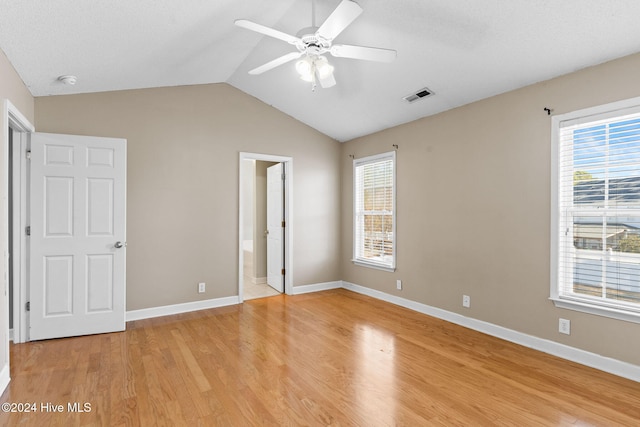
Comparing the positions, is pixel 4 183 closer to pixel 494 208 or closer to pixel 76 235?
pixel 76 235

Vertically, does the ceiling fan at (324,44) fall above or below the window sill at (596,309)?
above

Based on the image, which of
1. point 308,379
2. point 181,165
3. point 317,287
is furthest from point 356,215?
point 308,379

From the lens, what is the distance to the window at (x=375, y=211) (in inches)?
195

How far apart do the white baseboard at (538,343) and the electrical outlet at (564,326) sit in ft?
0.40

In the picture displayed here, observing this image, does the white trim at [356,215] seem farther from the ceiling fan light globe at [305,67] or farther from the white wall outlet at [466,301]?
the ceiling fan light globe at [305,67]

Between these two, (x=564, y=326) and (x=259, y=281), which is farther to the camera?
(x=259, y=281)

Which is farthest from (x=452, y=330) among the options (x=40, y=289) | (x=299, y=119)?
(x=40, y=289)

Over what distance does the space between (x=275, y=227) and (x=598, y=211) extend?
4171 millimetres

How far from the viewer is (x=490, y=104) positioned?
143 inches

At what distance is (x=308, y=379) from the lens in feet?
8.73

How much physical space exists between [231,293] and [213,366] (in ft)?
6.31

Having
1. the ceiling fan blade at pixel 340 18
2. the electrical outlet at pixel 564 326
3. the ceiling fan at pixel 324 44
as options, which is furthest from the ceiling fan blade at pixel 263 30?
the electrical outlet at pixel 564 326

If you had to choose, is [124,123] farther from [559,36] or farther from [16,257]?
[559,36]

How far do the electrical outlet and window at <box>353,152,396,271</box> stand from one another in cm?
211
